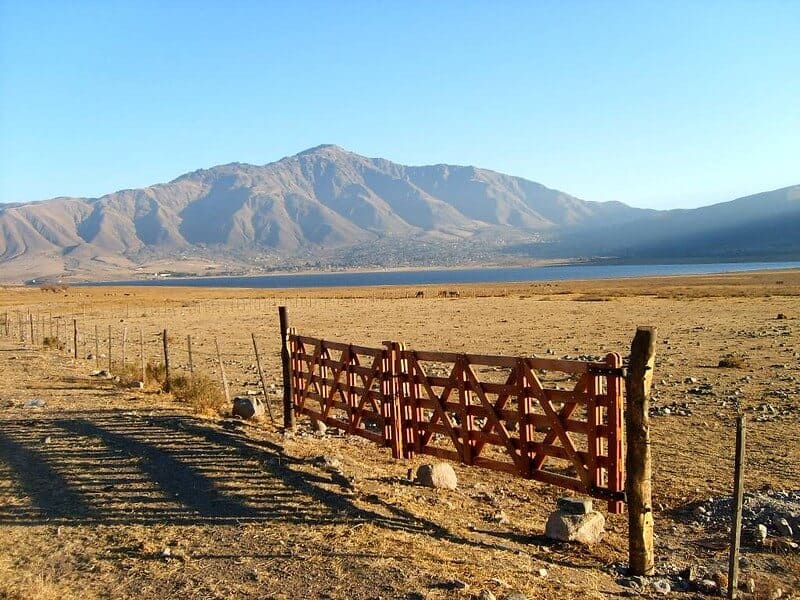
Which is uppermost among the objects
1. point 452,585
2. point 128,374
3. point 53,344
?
point 452,585

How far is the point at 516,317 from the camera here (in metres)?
47.4

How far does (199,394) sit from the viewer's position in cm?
1798

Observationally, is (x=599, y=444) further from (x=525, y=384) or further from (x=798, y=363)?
(x=798, y=363)

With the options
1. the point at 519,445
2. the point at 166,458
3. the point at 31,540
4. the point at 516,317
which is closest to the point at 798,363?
the point at 519,445

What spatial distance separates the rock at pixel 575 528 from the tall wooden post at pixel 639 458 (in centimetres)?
71

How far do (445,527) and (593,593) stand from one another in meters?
2.30

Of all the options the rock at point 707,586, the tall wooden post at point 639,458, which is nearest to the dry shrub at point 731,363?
the tall wooden post at point 639,458

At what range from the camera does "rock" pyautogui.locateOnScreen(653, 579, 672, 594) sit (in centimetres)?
725

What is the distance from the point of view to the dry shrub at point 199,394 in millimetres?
16688

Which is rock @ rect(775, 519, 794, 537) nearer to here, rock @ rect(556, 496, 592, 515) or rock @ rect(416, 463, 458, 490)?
rock @ rect(556, 496, 592, 515)

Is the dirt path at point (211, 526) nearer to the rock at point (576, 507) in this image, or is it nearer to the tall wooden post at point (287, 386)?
the rock at point (576, 507)

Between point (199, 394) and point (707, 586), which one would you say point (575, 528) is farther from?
point (199, 394)

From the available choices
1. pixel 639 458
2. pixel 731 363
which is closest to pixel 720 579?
pixel 639 458

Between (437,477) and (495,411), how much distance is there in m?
1.55
